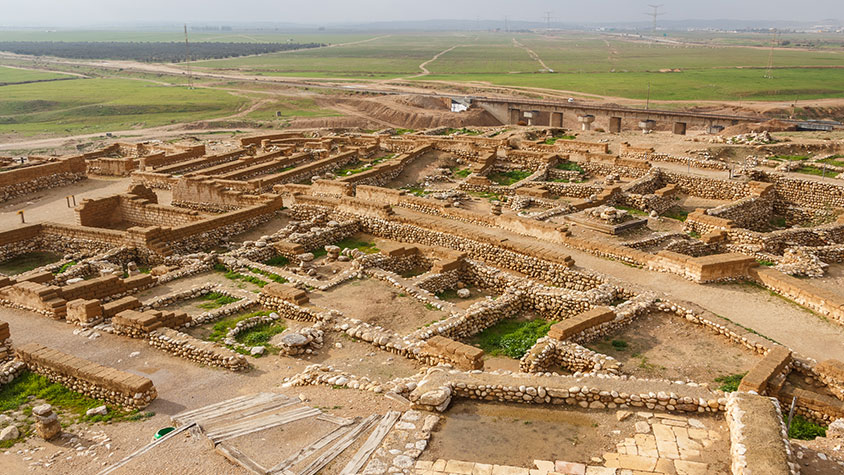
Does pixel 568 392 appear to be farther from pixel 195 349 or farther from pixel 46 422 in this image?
pixel 46 422

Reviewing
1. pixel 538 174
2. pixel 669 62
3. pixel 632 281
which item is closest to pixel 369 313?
pixel 632 281

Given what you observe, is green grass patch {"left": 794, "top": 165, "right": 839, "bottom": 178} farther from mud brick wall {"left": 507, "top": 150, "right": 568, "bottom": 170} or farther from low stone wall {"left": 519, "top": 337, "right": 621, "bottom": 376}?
low stone wall {"left": 519, "top": 337, "right": 621, "bottom": 376}

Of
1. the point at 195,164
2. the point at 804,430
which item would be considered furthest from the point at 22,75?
the point at 804,430

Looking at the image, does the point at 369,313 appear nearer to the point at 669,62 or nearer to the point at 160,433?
the point at 160,433

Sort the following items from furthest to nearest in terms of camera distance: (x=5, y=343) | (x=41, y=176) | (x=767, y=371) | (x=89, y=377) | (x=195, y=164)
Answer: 1. (x=195, y=164)
2. (x=41, y=176)
3. (x=5, y=343)
4. (x=89, y=377)
5. (x=767, y=371)

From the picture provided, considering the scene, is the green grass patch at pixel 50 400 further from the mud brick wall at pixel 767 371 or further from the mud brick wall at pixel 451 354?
the mud brick wall at pixel 767 371

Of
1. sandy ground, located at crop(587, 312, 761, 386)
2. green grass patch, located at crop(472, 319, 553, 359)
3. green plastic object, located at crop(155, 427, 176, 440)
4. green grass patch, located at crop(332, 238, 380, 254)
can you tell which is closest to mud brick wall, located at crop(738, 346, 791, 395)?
sandy ground, located at crop(587, 312, 761, 386)
